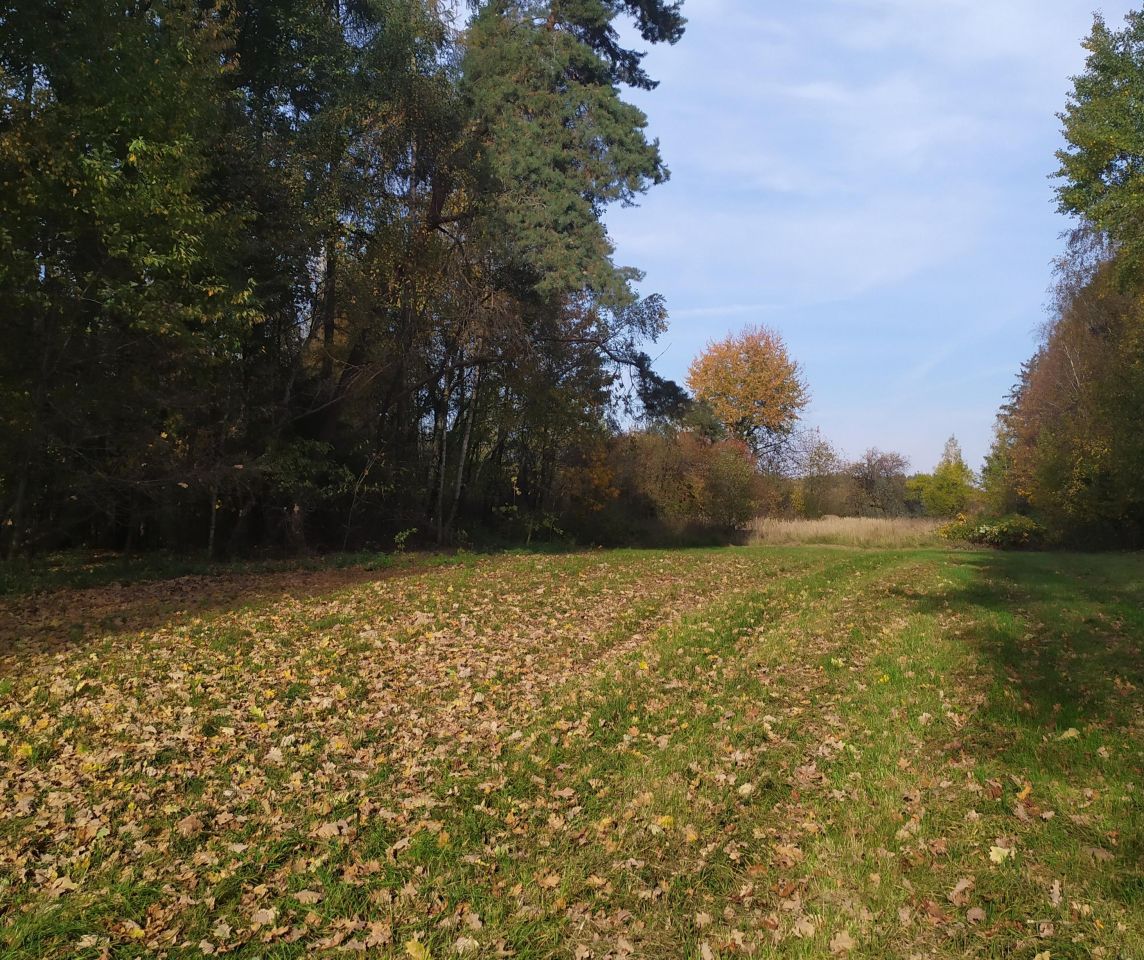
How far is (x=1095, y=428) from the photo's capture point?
25562 millimetres

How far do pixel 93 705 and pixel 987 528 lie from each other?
31.5 meters

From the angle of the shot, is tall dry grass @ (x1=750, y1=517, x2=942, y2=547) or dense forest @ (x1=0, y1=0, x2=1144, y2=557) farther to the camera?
tall dry grass @ (x1=750, y1=517, x2=942, y2=547)

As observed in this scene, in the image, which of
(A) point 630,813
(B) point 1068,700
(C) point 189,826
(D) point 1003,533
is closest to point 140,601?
(C) point 189,826

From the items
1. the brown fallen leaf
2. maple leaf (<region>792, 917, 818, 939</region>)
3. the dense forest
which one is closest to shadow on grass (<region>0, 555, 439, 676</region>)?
the dense forest

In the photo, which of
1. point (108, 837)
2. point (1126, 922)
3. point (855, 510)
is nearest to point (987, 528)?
point (855, 510)

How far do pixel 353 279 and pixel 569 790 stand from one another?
14918 millimetres

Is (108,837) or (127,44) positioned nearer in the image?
(108,837)

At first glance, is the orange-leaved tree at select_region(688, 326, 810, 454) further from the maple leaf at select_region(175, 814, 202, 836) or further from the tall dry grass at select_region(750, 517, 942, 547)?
the maple leaf at select_region(175, 814, 202, 836)

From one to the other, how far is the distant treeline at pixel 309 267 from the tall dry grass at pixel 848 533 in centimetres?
916

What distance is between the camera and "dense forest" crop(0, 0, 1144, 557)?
39.9 ft

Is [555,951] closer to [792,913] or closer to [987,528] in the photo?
[792,913]

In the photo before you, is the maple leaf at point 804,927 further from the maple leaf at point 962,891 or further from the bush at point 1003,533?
the bush at point 1003,533

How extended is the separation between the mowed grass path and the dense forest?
5.89 metres

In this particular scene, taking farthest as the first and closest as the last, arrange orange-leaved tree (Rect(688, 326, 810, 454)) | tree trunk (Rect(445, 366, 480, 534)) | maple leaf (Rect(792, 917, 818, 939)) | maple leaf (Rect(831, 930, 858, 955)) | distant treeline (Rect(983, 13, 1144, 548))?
1. orange-leaved tree (Rect(688, 326, 810, 454))
2. tree trunk (Rect(445, 366, 480, 534))
3. distant treeline (Rect(983, 13, 1144, 548))
4. maple leaf (Rect(792, 917, 818, 939))
5. maple leaf (Rect(831, 930, 858, 955))
